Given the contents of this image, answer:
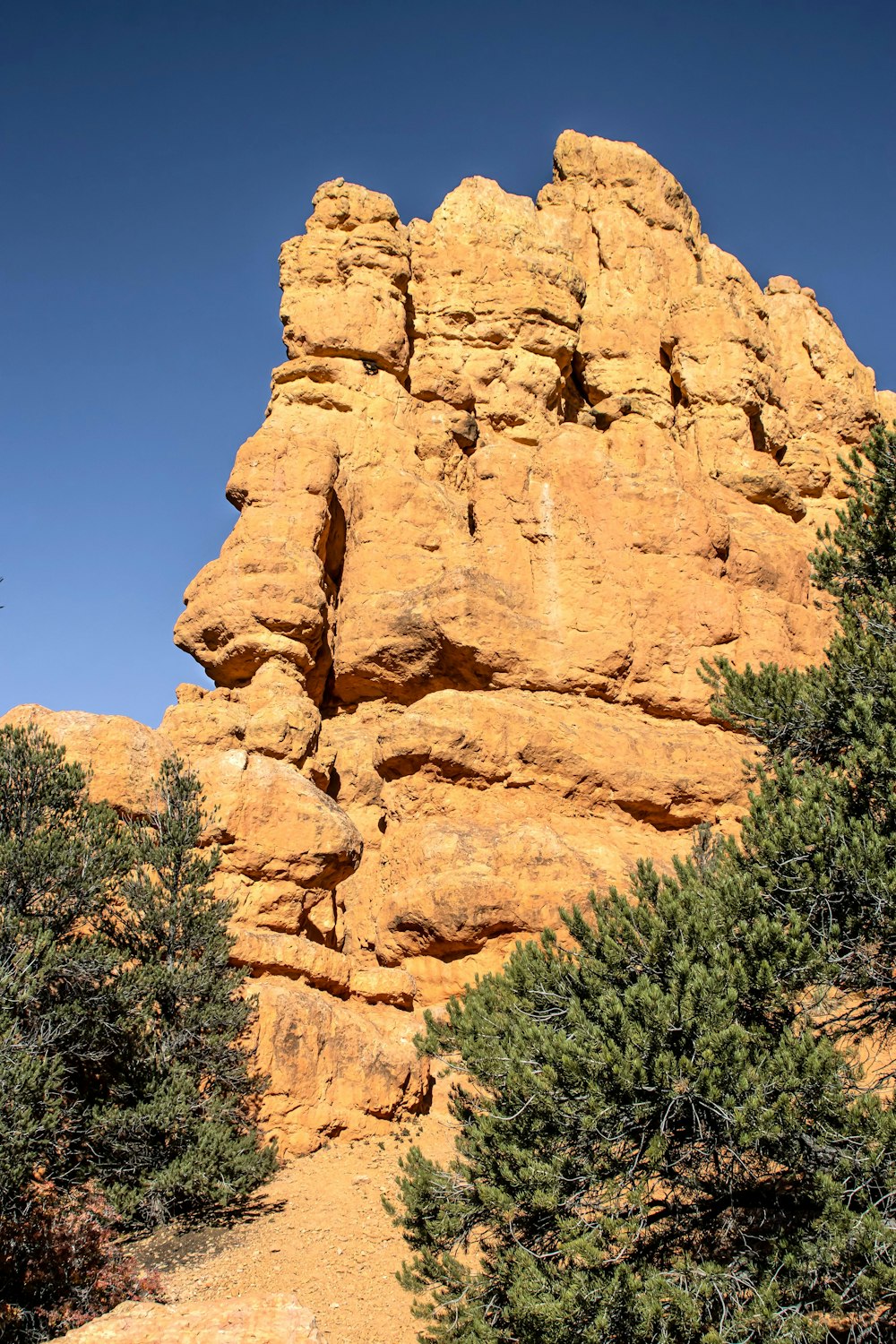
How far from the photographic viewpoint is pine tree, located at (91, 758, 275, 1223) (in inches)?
547


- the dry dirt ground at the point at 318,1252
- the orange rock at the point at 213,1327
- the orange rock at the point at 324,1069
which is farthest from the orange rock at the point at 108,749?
the orange rock at the point at 213,1327

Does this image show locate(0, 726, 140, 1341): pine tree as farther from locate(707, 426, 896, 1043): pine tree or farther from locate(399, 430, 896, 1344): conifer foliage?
locate(707, 426, 896, 1043): pine tree

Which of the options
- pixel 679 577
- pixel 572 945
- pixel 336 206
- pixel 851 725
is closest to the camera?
pixel 851 725

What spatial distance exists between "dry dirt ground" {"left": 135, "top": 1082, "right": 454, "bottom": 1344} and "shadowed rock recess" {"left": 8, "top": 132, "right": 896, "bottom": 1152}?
39.8 inches

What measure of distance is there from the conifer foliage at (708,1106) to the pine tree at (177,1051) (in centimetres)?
428

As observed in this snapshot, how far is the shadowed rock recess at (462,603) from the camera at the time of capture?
1917 cm

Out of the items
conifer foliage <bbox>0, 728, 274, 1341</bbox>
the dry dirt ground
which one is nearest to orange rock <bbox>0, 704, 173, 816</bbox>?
conifer foliage <bbox>0, 728, 274, 1341</bbox>

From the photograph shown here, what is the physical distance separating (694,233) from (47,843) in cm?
3362

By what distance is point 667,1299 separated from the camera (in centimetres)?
922

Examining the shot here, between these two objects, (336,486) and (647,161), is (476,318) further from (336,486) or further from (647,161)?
(647,161)

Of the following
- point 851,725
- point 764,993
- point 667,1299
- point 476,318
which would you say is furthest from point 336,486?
point 667,1299

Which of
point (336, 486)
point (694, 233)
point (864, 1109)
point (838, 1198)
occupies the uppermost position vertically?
point (694, 233)

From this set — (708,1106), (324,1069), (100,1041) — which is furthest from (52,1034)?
(708,1106)

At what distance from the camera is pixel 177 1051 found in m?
14.9
